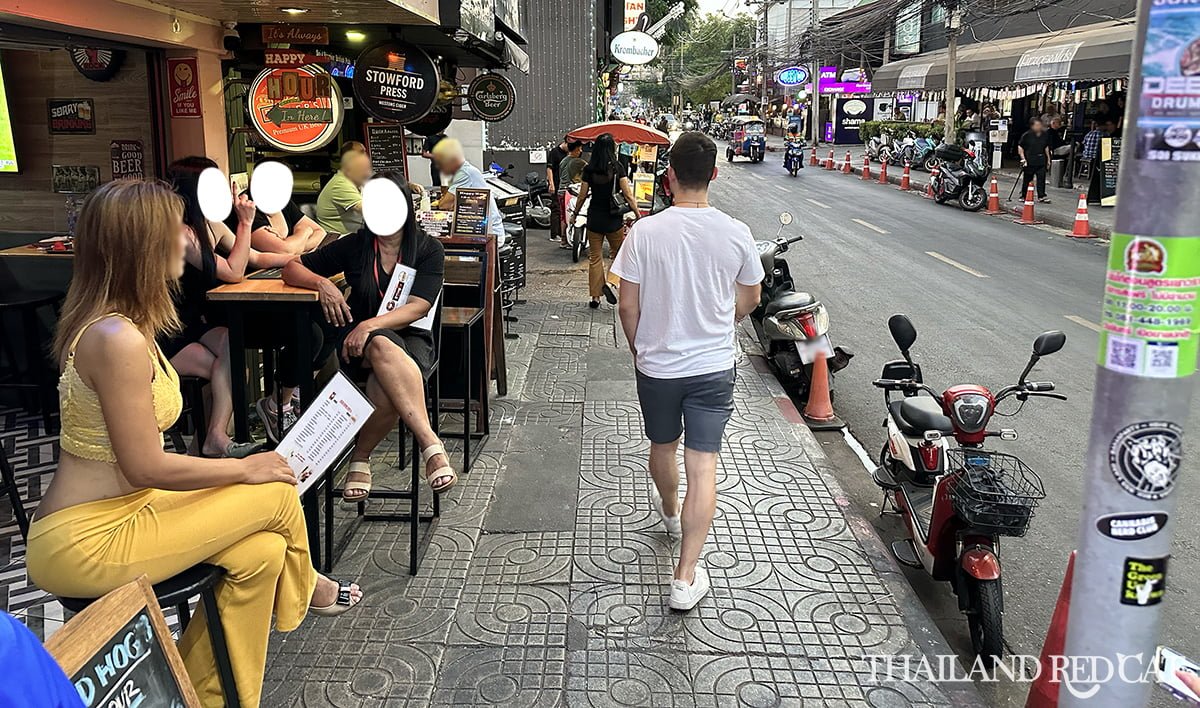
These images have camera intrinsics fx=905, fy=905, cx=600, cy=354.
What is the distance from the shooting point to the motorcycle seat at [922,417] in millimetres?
4402

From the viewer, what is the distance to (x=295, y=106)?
20.0ft

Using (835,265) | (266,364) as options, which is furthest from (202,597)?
(835,265)

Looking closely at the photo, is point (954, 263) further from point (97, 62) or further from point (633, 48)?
point (633, 48)

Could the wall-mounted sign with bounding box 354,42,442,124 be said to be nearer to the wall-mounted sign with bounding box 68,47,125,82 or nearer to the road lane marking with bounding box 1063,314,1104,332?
the wall-mounted sign with bounding box 68,47,125,82

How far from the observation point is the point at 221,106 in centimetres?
634

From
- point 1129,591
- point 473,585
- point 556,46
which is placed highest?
point 556,46

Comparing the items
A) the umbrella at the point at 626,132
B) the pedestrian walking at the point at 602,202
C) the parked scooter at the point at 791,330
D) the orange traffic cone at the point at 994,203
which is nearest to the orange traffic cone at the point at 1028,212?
the orange traffic cone at the point at 994,203

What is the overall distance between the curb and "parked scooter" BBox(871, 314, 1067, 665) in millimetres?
142

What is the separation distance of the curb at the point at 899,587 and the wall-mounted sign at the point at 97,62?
17.2ft

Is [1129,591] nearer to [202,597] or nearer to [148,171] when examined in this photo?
[202,597]

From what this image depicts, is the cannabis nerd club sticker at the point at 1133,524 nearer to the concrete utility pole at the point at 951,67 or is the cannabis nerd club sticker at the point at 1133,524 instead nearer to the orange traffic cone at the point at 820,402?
the orange traffic cone at the point at 820,402

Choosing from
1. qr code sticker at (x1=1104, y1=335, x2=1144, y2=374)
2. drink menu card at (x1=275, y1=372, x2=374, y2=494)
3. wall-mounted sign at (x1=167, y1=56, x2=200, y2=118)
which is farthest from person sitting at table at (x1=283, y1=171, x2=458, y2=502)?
qr code sticker at (x1=1104, y1=335, x2=1144, y2=374)

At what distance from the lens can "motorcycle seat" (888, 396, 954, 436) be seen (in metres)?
4.40

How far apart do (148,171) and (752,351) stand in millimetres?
5455
